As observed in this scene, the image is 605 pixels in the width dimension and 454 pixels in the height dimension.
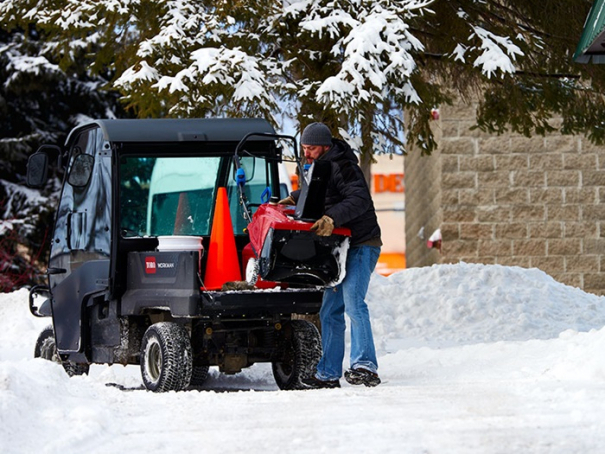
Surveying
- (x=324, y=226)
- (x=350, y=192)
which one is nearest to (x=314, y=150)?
(x=350, y=192)

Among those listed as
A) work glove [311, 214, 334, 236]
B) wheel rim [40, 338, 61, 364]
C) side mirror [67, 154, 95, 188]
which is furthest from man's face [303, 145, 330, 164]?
wheel rim [40, 338, 61, 364]

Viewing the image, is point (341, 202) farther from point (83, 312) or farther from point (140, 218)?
point (83, 312)

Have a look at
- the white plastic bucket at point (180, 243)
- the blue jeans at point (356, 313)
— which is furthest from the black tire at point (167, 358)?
the blue jeans at point (356, 313)

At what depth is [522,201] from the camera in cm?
1834

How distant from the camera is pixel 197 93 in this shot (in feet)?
39.2

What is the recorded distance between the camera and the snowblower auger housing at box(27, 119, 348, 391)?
8.22m

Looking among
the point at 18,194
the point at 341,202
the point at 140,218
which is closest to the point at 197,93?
the point at 140,218

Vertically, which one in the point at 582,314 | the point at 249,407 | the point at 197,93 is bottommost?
the point at 582,314

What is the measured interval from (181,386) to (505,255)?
10.9 meters

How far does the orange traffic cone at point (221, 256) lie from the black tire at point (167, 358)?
0.43 m

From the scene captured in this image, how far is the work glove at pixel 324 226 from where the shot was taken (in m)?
7.83

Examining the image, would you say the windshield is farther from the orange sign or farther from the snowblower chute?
the orange sign

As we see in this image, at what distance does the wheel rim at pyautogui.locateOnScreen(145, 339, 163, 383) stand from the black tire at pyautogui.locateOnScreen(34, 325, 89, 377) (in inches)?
64.7

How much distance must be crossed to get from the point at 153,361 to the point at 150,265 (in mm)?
732
